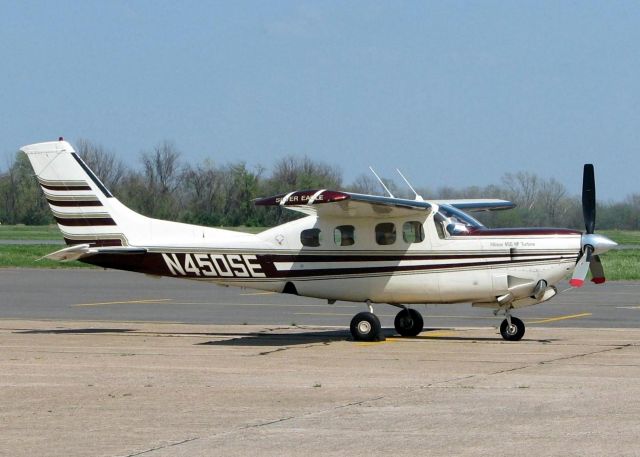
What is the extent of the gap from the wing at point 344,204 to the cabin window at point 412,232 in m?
0.18

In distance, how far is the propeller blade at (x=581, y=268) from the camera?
53.7ft

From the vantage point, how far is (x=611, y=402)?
11117 millimetres

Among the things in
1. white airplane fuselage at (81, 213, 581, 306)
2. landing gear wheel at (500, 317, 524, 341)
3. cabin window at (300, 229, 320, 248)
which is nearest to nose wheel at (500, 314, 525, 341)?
landing gear wheel at (500, 317, 524, 341)

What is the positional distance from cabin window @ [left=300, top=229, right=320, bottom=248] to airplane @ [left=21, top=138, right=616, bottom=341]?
0.6 inches

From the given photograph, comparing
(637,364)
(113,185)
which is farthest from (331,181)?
(637,364)

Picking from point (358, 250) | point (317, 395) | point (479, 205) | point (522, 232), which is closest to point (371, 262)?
point (358, 250)

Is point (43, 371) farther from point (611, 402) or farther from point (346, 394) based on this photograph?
point (611, 402)

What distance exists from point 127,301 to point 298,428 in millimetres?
18181

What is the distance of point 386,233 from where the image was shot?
17750 millimetres

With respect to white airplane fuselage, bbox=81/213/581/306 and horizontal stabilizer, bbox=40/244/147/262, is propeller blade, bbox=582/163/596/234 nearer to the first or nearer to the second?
white airplane fuselage, bbox=81/213/581/306

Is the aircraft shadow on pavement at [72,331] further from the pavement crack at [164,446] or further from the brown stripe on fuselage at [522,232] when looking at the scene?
the pavement crack at [164,446]

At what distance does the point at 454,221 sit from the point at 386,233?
109 centimetres

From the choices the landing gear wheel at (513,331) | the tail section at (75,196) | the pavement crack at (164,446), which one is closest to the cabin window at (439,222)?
the landing gear wheel at (513,331)

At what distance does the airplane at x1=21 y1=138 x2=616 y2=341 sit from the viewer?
55.9ft
